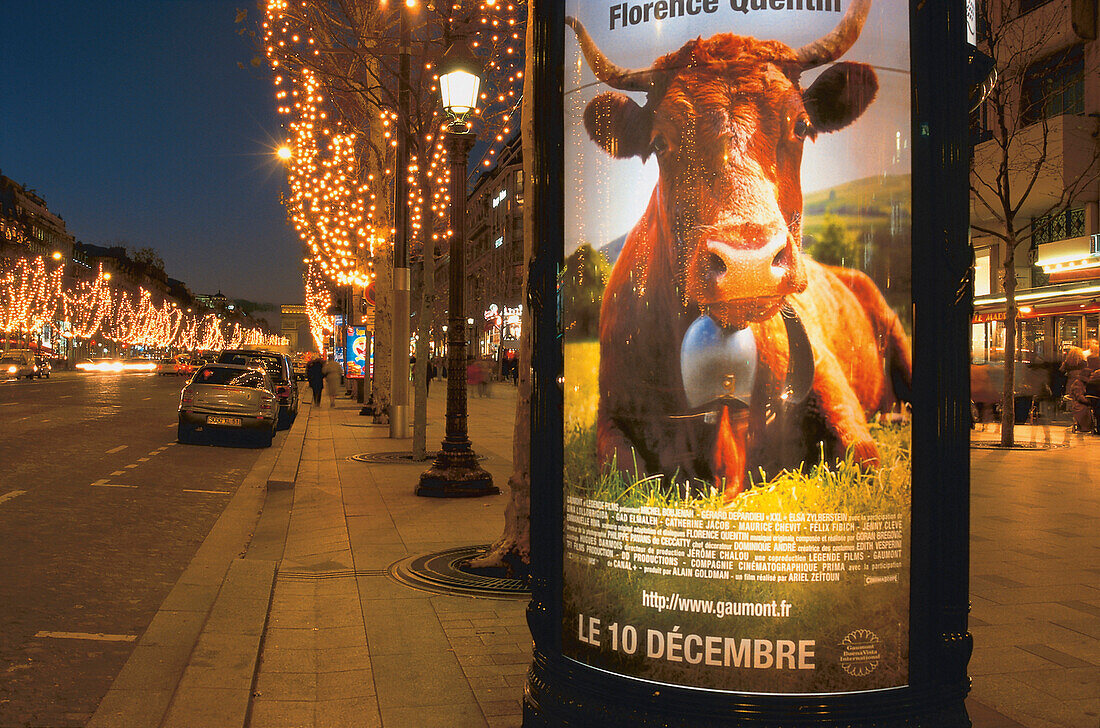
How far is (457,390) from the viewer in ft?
40.6

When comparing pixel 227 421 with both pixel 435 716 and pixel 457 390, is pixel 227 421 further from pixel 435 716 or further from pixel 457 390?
pixel 435 716

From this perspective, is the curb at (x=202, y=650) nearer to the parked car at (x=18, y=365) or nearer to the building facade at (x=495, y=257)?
the parked car at (x=18, y=365)

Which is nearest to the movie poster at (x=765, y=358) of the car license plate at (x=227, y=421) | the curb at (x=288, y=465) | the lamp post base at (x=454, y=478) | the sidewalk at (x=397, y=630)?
the sidewalk at (x=397, y=630)

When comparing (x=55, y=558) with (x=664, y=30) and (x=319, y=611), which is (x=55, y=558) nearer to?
(x=319, y=611)

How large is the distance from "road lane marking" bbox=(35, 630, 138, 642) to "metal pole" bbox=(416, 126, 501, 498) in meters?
5.82

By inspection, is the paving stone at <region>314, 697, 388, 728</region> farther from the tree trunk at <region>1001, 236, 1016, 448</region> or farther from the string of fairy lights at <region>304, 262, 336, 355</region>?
the string of fairy lights at <region>304, 262, 336, 355</region>

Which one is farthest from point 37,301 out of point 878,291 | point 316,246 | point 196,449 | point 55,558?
point 878,291

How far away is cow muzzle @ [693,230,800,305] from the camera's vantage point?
3.27 metres

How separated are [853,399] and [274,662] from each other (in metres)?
3.47

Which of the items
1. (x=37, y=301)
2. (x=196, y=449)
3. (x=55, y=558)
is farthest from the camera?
(x=37, y=301)

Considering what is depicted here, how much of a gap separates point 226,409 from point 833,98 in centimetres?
1778

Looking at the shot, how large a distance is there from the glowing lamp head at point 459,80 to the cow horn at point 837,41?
7736 millimetres

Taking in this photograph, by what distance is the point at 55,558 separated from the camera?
26.4 feet

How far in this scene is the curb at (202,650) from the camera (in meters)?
4.44
